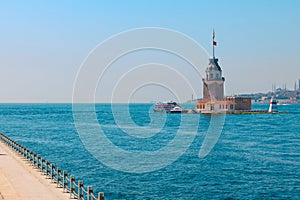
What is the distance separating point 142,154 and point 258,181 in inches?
856

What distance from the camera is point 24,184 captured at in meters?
27.2

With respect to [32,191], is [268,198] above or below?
below

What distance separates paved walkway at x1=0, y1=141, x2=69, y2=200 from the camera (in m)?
23.9

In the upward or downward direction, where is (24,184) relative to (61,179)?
upward

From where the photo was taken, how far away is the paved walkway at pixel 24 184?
23.9 metres

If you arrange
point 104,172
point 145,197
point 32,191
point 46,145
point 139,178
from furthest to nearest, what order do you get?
point 46,145, point 104,172, point 139,178, point 145,197, point 32,191

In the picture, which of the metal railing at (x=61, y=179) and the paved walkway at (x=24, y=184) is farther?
the paved walkway at (x=24, y=184)

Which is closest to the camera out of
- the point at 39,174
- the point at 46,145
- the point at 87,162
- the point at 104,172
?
the point at 39,174

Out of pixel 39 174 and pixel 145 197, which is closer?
pixel 39 174

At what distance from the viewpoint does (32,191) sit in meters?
25.1

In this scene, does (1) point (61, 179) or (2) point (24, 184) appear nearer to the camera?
(2) point (24, 184)

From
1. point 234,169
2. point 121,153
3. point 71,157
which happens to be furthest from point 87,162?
point 234,169

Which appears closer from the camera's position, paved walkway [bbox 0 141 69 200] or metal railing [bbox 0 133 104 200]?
metal railing [bbox 0 133 104 200]

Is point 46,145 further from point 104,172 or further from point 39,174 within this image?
point 39,174
